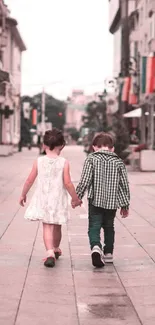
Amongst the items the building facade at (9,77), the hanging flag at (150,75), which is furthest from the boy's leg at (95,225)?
the building facade at (9,77)

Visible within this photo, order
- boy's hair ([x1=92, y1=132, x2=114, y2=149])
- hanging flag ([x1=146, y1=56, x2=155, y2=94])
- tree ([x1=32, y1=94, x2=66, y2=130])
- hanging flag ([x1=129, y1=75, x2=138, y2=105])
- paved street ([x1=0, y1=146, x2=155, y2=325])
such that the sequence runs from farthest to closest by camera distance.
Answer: tree ([x1=32, y1=94, x2=66, y2=130]), hanging flag ([x1=129, y1=75, x2=138, y2=105]), hanging flag ([x1=146, y1=56, x2=155, y2=94]), boy's hair ([x1=92, y1=132, x2=114, y2=149]), paved street ([x1=0, y1=146, x2=155, y2=325])

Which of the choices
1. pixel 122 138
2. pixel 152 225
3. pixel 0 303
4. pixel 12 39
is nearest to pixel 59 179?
pixel 0 303

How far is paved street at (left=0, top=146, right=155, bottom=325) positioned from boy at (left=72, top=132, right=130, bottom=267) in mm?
511

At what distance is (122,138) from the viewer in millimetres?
35031

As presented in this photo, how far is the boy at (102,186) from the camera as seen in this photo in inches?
348

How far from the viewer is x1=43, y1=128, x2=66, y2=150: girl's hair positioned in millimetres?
8820

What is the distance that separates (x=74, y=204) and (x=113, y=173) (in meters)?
0.53

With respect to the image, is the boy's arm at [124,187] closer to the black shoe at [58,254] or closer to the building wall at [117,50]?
the black shoe at [58,254]

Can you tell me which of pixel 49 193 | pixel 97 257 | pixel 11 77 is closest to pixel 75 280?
pixel 97 257

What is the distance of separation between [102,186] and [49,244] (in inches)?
33.2

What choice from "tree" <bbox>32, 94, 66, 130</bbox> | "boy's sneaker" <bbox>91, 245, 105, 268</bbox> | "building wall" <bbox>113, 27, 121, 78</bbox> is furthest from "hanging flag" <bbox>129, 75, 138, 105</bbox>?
"tree" <bbox>32, 94, 66, 130</bbox>

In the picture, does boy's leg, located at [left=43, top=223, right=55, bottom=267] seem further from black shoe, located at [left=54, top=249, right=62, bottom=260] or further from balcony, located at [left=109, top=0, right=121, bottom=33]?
balcony, located at [left=109, top=0, right=121, bottom=33]

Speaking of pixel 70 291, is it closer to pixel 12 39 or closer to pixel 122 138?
pixel 122 138

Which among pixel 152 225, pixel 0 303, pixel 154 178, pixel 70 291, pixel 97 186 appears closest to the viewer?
pixel 0 303
